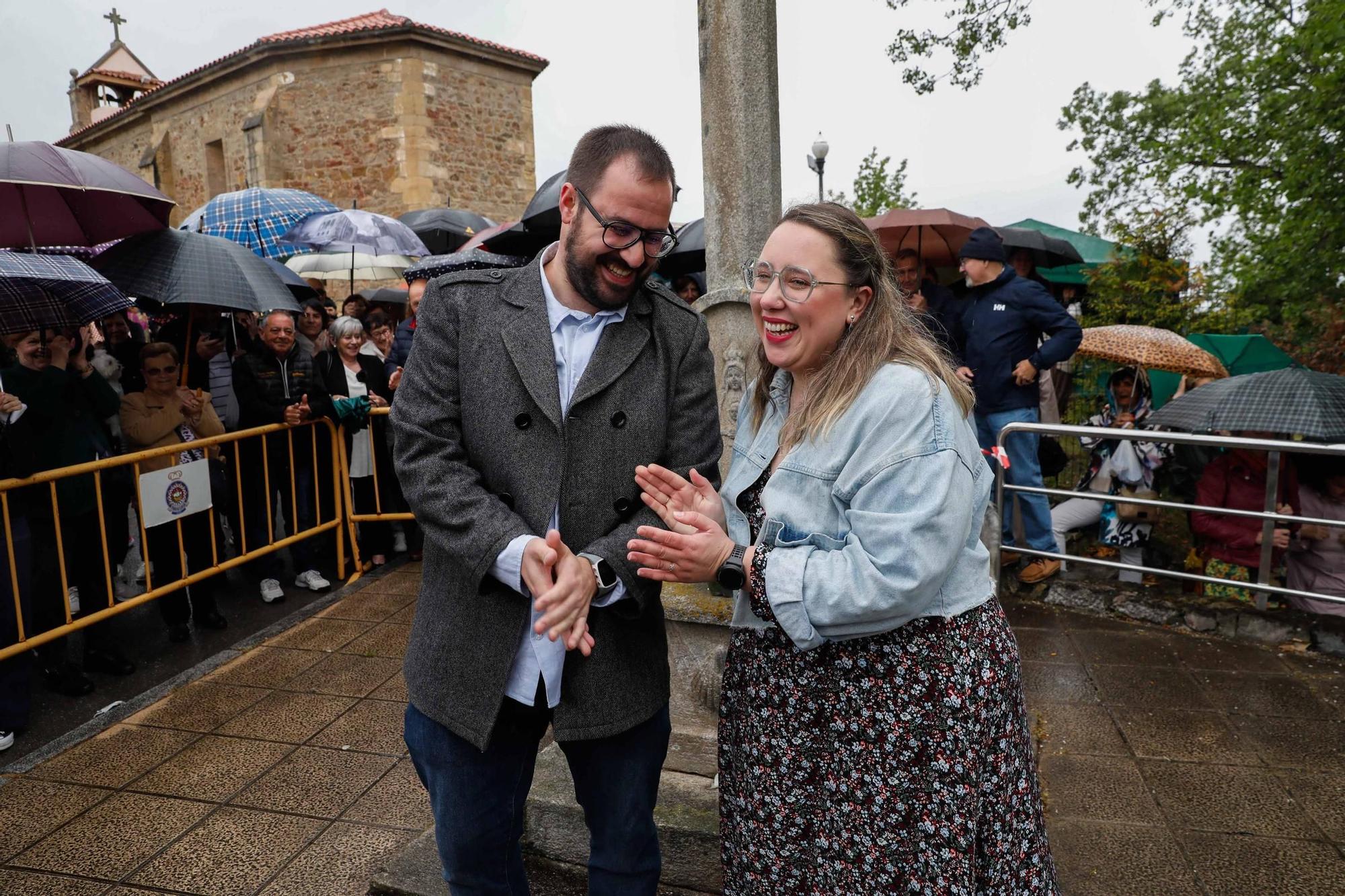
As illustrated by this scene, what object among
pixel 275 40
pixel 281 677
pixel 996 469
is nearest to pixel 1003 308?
pixel 996 469

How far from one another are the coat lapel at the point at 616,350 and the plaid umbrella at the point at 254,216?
767cm

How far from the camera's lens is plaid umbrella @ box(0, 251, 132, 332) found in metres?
3.97

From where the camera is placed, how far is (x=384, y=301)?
10875 millimetres

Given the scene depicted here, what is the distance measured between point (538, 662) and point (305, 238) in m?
7.92

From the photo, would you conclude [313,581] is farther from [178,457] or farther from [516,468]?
[516,468]

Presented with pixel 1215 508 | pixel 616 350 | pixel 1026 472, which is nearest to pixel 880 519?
pixel 616 350

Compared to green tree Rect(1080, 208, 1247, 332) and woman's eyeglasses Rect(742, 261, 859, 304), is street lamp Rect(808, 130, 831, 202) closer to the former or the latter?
green tree Rect(1080, 208, 1247, 332)

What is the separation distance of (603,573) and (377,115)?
20.8 metres

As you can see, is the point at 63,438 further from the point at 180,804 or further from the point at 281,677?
the point at 180,804

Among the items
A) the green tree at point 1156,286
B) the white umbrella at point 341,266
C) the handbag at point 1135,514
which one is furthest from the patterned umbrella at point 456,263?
the green tree at point 1156,286

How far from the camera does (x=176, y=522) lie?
16.4 feet

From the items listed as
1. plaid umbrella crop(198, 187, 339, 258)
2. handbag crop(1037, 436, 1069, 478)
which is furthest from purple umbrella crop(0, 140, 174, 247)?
handbag crop(1037, 436, 1069, 478)

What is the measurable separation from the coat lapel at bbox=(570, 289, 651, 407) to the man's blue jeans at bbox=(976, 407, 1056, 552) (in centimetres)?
399

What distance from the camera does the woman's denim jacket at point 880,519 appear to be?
159 centimetres
